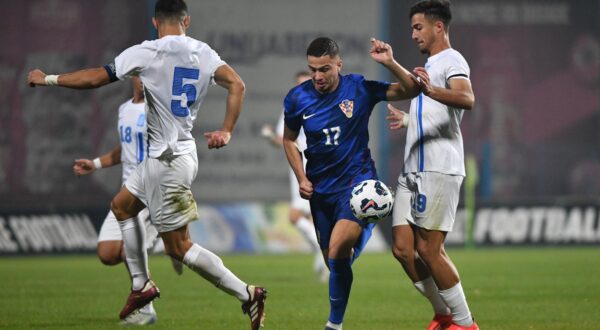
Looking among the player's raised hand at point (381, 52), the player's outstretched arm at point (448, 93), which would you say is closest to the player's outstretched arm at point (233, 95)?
the player's raised hand at point (381, 52)

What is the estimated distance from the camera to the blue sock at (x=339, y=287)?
25.5ft

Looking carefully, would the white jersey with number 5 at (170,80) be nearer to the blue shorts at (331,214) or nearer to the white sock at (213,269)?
the white sock at (213,269)

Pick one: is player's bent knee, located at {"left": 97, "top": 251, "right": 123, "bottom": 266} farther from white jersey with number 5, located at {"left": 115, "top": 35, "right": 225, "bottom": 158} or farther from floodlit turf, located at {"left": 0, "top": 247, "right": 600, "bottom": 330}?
white jersey with number 5, located at {"left": 115, "top": 35, "right": 225, "bottom": 158}

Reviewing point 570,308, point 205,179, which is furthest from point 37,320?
point 205,179

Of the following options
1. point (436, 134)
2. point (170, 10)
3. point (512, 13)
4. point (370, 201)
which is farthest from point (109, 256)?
point (512, 13)

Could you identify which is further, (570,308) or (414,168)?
(570,308)

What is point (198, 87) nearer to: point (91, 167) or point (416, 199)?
point (416, 199)

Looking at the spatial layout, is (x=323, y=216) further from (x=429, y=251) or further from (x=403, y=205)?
(x=429, y=251)

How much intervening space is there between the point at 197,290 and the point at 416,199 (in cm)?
527

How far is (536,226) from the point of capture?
21547 mm

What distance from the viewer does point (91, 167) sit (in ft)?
33.9

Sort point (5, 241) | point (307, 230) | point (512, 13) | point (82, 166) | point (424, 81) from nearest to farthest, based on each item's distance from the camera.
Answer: point (424, 81)
point (82, 166)
point (307, 230)
point (5, 241)
point (512, 13)

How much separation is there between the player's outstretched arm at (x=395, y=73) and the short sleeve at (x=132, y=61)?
5.55 feet

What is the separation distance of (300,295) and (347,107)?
448cm
